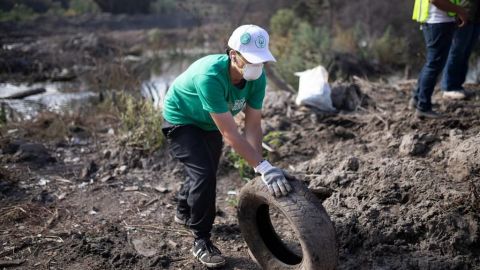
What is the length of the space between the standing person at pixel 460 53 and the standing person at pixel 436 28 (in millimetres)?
140

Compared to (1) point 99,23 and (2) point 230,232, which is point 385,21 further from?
(1) point 99,23

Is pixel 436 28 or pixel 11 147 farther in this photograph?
pixel 11 147

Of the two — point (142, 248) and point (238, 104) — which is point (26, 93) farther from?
point (238, 104)

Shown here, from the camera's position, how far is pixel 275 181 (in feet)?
9.62

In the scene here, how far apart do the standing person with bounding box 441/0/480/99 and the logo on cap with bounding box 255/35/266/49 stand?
2821mm

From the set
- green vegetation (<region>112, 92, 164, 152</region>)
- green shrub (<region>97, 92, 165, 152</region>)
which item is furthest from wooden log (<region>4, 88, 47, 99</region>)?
green vegetation (<region>112, 92, 164, 152</region>)

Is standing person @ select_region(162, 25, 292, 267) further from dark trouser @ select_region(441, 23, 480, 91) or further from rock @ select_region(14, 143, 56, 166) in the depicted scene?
dark trouser @ select_region(441, 23, 480, 91)

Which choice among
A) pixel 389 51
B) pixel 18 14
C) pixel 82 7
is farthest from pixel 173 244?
pixel 82 7

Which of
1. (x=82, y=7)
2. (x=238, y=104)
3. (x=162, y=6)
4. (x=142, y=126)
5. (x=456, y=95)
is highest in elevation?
(x=238, y=104)

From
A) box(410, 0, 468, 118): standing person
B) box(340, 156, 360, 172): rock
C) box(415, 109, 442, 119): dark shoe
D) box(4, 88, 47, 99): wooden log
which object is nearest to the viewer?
box(340, 156, 360, 172): rock

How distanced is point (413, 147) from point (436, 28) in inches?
54.0

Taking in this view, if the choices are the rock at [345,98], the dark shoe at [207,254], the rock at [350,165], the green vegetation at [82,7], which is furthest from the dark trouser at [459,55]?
the green vegetation at [82,7]

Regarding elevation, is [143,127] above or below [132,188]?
above

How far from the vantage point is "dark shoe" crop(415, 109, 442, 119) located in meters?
5.07
